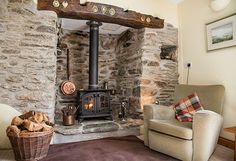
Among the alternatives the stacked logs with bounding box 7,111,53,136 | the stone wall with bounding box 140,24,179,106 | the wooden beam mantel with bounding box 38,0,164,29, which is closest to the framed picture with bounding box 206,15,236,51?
the stone wall with bounding box 140,24,179,106

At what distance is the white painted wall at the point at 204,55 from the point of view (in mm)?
2720

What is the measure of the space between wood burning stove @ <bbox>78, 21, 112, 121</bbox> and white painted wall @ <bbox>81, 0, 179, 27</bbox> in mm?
633

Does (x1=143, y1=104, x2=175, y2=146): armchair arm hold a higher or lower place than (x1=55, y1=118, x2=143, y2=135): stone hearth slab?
higher

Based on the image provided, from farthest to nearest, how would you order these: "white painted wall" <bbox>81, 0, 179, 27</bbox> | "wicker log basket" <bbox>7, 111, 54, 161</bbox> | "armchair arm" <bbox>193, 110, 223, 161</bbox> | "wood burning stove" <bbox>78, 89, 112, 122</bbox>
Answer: "wood burning stove" <bbox>78, 89, 112, 122</bbox> < "white painted wall" <bbox>81, 0, 179, 27</bbox> < "armchair arm" <bbox>193, 110, 223, 161</bbox> < "wicker log basket" <bbox>7, 111, 54, 161</bbox>

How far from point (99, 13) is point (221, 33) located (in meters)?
1.93

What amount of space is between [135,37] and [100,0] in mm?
1025

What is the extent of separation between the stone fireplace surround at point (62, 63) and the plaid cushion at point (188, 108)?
37.9 inches

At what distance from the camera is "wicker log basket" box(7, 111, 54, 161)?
170 cm

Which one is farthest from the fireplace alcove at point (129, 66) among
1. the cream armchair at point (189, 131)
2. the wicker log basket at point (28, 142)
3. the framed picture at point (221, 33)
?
the wicker log basket at point (28, 142)

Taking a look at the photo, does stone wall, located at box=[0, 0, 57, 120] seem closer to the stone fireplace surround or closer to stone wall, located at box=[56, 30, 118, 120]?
the stone fireplace surround

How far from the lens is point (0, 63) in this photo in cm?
276

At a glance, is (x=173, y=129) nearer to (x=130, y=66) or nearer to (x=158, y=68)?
(x=158, y=68)

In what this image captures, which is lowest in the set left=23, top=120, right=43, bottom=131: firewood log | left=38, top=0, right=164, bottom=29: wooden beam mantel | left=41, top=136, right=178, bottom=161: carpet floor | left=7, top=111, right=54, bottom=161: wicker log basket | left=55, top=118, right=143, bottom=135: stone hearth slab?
left=41, top=136, right=178, bottom=161: carpet floor

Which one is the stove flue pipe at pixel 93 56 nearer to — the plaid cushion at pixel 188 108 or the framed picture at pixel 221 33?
the plaid cushion at pixel 188 108
